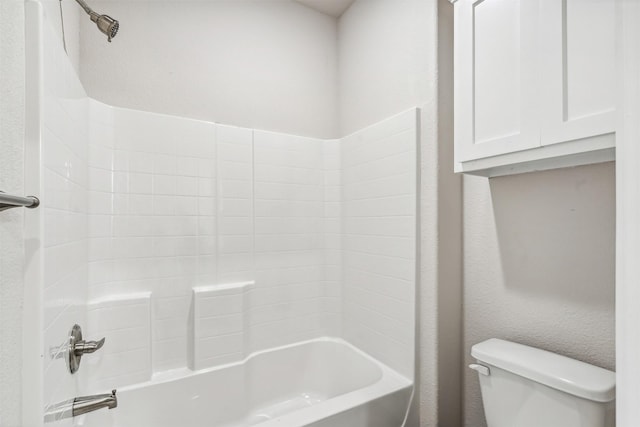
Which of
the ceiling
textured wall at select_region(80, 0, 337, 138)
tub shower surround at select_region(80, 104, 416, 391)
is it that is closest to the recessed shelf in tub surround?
tub shower surround at select_region(80, 104, 416, 391)

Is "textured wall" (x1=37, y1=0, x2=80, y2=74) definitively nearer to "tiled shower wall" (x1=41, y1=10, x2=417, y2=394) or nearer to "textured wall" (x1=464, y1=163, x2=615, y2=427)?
"tiled shower wall" (x1=41, y1=10, x2=417, y2=394)

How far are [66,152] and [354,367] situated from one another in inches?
72.1

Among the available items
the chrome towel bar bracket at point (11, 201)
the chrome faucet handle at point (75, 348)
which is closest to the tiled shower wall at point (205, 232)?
the chrome faucet handle at point (75, 348)

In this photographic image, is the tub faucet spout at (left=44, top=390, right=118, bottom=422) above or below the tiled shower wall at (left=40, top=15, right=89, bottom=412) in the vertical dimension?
below

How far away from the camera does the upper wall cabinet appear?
0.89 m

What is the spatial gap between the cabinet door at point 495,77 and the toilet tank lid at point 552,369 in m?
0.76

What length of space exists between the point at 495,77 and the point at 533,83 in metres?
0.15

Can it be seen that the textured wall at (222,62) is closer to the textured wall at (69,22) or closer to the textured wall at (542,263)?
the textured wall at (69,22)

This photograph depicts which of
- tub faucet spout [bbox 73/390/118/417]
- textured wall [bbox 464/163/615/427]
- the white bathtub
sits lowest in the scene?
the white bathtub

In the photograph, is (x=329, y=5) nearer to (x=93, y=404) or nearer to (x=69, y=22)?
(x=69, y=22)

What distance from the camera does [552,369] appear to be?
1080 millimetres

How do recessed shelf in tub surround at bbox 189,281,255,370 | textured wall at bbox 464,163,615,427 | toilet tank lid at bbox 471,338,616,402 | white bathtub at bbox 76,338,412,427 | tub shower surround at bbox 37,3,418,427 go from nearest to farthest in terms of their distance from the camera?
toilet tank lid at bbox 471,338,616,402 → textured wall at bbox 464,163,615,427 → white bathtub at bbox 76,338,412,427 → tub shower surround at bbox 37,3,418,427 → recessed shelf in tub surround at bbox 189,281,255,370

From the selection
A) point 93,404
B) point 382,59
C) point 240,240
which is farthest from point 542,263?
point 93,404

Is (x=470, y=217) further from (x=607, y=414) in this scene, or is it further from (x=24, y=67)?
(x=24, y=67)
